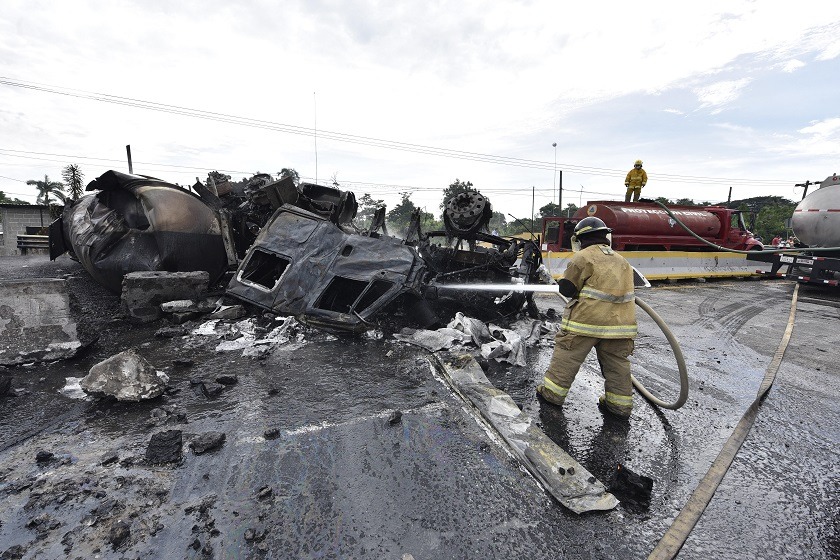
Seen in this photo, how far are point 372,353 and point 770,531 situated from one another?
10.0ft

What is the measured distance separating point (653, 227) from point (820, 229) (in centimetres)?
347

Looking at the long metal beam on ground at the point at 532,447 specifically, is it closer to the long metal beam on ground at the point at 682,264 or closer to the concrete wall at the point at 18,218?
the long metal beam on ground at the point at 682,264

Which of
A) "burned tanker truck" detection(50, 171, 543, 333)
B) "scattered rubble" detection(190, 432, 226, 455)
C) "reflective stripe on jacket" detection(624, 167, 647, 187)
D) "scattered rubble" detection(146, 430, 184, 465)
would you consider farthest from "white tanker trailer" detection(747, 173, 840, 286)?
"scattered rubble" detection(146, 430, 184, 465)

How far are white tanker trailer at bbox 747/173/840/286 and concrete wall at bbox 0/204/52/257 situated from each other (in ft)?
103

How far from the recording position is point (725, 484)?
235 cm

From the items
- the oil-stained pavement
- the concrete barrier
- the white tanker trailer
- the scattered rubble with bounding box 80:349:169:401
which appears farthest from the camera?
the white tanker trailer

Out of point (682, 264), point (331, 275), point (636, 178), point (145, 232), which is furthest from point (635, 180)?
point (145, 232)

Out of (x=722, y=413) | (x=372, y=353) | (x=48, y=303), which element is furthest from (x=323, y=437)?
(x=48, y=303)

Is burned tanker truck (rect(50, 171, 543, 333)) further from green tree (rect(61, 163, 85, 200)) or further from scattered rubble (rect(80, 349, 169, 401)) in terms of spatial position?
green tree (rect(61, 163, 85, 200))

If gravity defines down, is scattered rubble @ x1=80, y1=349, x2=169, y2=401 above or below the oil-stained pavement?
above

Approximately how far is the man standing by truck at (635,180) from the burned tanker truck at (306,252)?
8097 mm

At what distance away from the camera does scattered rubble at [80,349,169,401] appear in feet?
9.05

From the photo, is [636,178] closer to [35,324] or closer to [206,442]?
[206,442]

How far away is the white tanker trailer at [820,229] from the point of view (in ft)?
29.7
